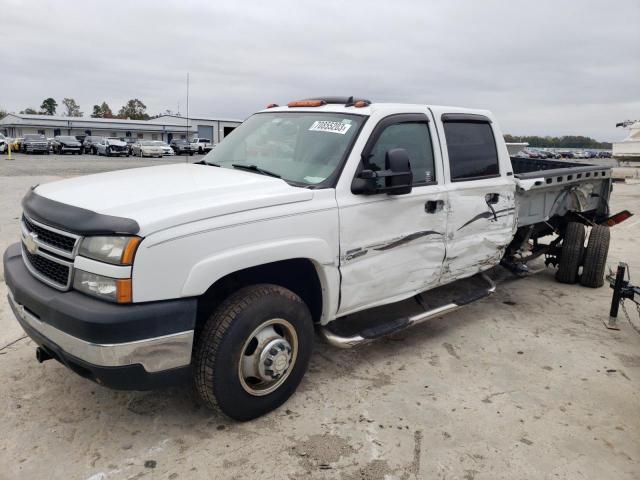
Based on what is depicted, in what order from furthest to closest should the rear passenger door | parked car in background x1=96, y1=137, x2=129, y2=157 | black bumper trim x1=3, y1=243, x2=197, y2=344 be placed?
parked car in background x1=96, y1=137, x2=129, y2=157, the rear passenger door, black bumper trim x1=3, y1=243, x2=197, y2=344

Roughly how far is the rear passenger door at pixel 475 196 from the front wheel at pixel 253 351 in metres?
1.66

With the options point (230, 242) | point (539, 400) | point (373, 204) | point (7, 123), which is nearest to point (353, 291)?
point (373, 204)

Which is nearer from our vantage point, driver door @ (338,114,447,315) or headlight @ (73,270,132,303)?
headlight @ (73,270,132,303)

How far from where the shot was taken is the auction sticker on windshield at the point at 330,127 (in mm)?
3635

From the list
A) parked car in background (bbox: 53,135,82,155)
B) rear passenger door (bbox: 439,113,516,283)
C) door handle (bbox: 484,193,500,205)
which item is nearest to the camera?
rear passenger door (bbox: 439,113,516,283)

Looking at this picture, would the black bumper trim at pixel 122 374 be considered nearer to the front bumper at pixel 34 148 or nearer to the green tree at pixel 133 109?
the front bumper at pixel 34 148

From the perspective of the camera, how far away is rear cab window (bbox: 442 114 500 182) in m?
4.28

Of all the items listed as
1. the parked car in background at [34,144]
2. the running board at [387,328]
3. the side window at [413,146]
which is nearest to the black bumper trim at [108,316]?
the running board at [387,328]

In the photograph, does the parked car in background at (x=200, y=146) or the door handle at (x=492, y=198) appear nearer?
the door handle at (x=492, y=198)

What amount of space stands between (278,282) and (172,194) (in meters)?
0.93

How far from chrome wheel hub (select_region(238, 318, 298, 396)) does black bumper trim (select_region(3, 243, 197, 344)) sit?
0.48 meters

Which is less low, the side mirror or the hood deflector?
the side mirror

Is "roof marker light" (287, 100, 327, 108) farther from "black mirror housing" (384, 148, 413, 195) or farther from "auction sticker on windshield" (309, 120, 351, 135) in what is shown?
"black mirror housing" (384, 148, 413, 195)

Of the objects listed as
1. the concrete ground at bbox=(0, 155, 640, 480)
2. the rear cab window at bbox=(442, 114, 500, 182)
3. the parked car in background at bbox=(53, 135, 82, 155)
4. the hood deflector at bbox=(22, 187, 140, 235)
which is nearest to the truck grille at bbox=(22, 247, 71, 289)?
the hood deflector at bbox=(22, 187, 140, 235)
